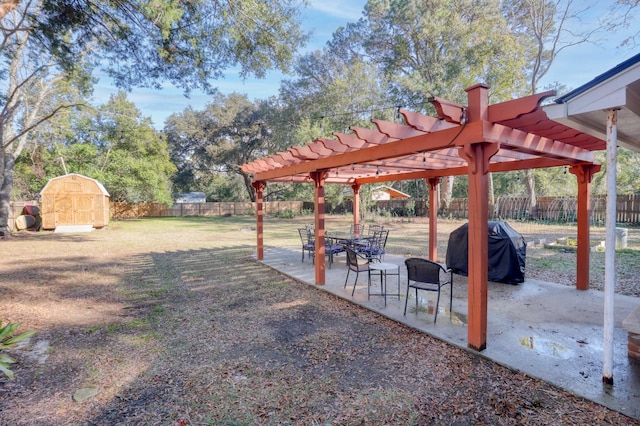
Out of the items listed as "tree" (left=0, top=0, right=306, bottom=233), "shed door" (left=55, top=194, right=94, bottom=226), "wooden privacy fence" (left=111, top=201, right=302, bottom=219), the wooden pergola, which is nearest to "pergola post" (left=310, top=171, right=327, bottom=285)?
the wooden pergola

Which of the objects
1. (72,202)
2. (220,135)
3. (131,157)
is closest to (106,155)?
(131,157)

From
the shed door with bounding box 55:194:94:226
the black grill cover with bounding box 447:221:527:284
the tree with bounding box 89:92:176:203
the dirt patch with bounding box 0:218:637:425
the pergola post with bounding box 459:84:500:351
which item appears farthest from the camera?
the tree with bounding box 89:92:176:203

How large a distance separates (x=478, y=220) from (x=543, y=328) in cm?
171

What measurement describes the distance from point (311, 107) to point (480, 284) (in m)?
22.3

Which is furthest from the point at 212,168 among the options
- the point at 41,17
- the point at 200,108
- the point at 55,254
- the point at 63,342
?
the point at 63,342

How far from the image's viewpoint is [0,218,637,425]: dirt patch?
2365 mm

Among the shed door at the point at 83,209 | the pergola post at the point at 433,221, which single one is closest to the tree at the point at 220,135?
the shed door at the point at 83,209

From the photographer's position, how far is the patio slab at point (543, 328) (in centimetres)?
263

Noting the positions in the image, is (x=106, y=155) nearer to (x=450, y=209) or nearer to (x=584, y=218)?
(x=450, y=209)

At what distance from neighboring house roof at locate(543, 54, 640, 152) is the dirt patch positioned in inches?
85.9

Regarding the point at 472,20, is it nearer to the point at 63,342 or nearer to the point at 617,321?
the point at 617,321

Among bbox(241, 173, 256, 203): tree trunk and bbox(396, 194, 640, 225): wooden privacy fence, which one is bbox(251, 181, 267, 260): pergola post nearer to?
bbox(396, 194, 640, 225): wooden privacy fence

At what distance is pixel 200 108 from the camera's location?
30.0m

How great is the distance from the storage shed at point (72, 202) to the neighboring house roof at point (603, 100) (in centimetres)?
1832
